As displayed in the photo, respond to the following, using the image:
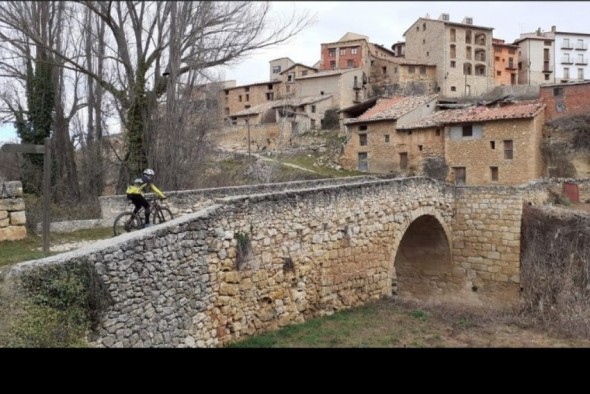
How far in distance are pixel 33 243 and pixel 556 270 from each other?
39.5ft

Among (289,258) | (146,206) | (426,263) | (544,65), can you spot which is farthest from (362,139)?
(146,206)

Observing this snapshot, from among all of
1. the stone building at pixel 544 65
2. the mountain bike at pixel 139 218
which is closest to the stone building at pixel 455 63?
the stone building at pixel 544 65

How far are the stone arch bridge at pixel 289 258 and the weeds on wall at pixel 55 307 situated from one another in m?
0.06

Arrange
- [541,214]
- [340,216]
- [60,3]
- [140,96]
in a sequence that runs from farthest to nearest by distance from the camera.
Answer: [541,214], [340,216], [140,96], [60,3]

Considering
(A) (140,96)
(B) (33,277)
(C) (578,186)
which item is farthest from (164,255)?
(C) (578,186)

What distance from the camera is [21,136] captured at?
16406 mm

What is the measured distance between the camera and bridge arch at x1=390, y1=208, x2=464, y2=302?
47.2 ft

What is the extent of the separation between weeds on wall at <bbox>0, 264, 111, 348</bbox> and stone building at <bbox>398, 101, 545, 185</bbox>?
19790 millimetres

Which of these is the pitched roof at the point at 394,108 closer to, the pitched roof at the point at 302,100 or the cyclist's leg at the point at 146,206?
the pitched roof at the point at 302,100

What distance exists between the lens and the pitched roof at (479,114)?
68.3 ft

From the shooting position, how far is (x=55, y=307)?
489 cm

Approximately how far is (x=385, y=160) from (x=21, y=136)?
16.7m
